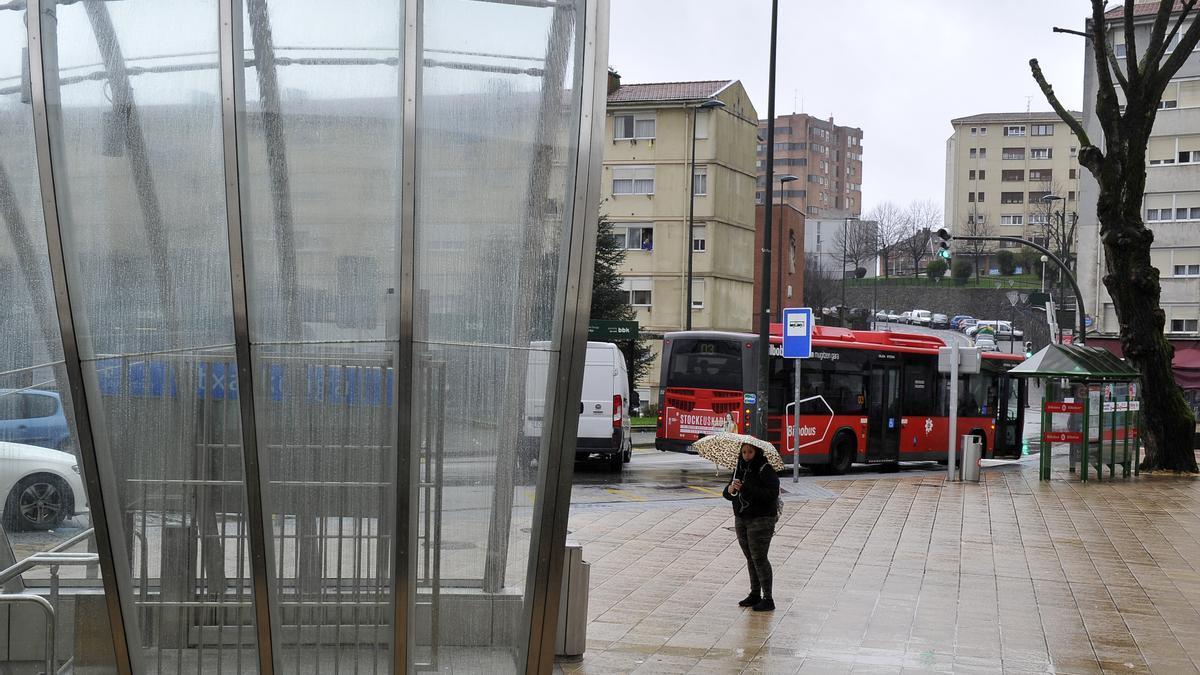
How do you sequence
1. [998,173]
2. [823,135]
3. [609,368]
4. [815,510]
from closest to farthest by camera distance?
[815,510]
[609,368]
[998,173]
[823,135]

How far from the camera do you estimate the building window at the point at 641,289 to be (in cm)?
5506

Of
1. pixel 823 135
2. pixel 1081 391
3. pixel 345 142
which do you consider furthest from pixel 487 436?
pixel 823 135

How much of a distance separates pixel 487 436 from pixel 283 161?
1.64 m

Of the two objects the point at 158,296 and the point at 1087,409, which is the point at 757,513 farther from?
the point at 1087,409

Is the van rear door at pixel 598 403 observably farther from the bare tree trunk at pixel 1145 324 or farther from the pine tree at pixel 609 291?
the pine tree at pixel 609 291

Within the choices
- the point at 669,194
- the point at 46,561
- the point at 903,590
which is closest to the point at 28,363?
the point at 46,561

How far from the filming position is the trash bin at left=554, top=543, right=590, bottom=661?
8188 mm

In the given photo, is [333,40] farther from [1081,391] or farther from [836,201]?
[836,201]

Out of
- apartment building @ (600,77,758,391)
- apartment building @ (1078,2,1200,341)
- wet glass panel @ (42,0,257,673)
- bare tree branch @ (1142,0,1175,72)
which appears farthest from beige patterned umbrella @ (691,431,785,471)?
apartment building @ (600,77,758,391)

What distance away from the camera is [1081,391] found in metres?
24.8

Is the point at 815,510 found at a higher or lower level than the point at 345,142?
lower

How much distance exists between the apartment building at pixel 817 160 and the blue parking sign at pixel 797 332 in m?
141

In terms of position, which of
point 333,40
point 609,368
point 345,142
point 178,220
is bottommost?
point 609,368

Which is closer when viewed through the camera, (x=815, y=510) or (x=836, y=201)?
(x=815, y=510)
